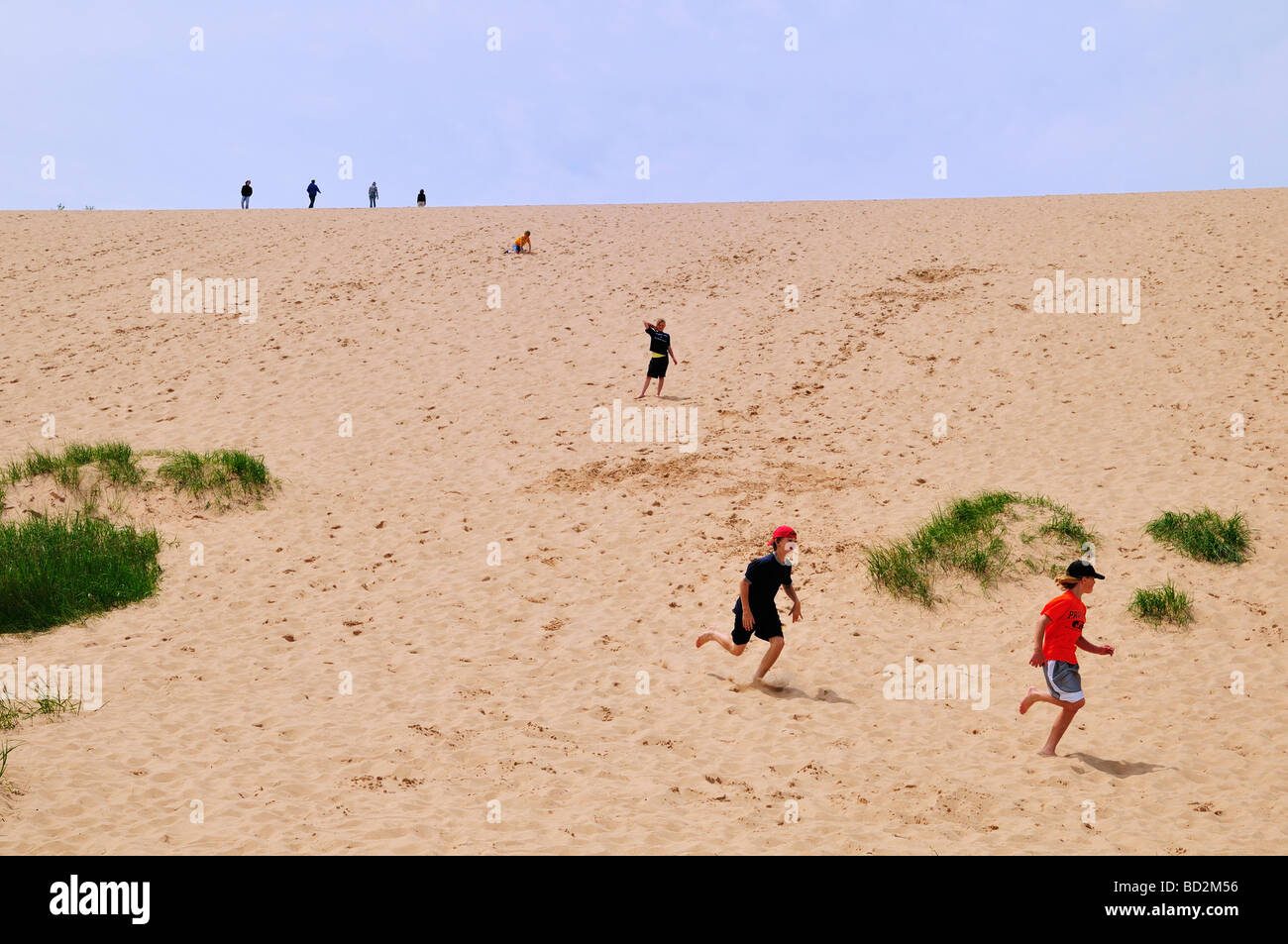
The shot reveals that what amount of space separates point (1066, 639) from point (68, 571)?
11957mm

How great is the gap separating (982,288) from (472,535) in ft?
56.6

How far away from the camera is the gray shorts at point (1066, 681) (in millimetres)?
8328

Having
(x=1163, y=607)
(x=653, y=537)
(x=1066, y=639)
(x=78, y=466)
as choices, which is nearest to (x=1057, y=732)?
(x=1066, y=639)

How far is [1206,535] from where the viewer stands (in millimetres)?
12711

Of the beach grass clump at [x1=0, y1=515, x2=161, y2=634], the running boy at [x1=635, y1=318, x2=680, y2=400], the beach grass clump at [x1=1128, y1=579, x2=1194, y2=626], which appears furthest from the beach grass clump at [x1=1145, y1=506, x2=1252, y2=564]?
the beach grass clump at [x1=0, y1=515, x2=161, y2=634]

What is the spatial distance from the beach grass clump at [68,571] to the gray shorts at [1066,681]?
11058 mm

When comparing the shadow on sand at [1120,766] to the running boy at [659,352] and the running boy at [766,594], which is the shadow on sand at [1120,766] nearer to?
the running boy at [766,594]

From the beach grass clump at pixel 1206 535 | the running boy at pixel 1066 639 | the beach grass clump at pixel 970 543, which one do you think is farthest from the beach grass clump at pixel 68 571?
the beach grass clump at pixel 1206 535

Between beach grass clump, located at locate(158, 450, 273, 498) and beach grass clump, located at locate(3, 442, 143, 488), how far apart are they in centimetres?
56

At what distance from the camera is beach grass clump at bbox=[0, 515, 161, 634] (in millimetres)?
11320

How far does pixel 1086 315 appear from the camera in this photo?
2331 cm

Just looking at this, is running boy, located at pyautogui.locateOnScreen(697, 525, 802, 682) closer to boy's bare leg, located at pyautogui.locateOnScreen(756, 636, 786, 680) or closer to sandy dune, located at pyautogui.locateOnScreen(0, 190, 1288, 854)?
boy's bare leg, located at pyautogui.locateOnScreen(756, 636, 786, 680)

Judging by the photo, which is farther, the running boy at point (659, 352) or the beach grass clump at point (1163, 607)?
the running boy at point (659, 352)

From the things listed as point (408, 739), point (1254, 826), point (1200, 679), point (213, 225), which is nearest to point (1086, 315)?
point (1200, 679)
